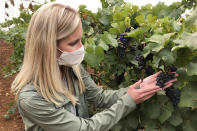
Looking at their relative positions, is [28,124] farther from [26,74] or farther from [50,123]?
[26,74]

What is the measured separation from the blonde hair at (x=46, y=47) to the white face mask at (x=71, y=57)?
2.1 inches

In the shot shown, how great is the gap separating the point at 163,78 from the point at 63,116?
666 mm

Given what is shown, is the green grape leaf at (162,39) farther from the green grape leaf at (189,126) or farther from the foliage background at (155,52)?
the green grape leaf at (189,126)

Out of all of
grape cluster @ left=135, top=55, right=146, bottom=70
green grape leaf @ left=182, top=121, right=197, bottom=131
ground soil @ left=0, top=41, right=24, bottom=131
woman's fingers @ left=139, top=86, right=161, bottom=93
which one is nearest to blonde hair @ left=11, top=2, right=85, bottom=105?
grape cluster @ left=135, top=55, right=146, bottom=70

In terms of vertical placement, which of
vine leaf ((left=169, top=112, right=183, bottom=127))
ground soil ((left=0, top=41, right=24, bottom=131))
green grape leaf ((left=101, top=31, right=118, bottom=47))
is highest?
green grape leaf ((left=101, top=31, right=118, bottom=47))

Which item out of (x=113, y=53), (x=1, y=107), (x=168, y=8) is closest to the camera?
(x=113, y=53)

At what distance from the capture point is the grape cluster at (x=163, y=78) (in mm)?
1288

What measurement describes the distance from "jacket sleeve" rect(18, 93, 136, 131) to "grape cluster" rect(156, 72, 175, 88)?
0.24m

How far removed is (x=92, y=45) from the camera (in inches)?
62.7

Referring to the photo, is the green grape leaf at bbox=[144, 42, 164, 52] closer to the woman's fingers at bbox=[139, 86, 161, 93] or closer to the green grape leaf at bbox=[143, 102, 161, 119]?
the woman's fingers at bbox=[139, 86, 161, 93]

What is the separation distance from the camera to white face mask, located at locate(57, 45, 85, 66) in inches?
61.3

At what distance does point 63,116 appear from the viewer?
4.92 ft

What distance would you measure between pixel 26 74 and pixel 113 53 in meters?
0.64

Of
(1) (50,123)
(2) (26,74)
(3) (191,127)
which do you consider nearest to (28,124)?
(1) (50,123)
